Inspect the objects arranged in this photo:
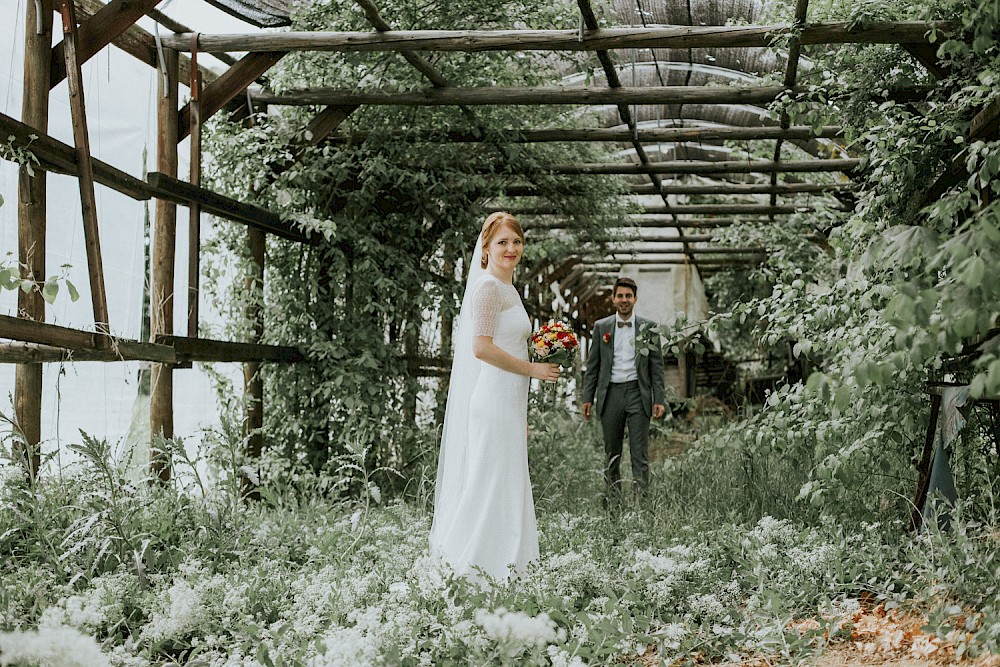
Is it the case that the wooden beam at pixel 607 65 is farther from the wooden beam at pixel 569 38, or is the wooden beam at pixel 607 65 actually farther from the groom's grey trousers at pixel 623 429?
the groom's grey trousers at pixel 623 429

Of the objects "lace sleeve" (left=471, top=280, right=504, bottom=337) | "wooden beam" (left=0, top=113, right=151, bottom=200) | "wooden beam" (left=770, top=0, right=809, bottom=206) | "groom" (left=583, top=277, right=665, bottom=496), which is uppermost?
"wooden beam" (left=770, top=0, right=809, bottom=206)

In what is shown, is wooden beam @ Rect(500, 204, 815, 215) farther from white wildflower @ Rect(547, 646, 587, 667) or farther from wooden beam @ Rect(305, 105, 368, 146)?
white wildflower @ Rect(547, 646, 587, 667)

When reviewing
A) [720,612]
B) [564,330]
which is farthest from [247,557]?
[720,612]

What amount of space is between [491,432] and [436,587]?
35.2 inches

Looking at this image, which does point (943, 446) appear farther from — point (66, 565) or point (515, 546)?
point (66, 565)

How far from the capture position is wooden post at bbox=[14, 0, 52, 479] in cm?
394

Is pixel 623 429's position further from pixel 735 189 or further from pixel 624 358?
pixel 735 189

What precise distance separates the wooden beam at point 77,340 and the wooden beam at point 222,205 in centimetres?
90

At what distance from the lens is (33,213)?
3.98m

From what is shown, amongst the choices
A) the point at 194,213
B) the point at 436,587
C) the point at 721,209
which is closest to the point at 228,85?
the point at 194,213

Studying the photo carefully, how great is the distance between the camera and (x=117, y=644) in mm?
3488

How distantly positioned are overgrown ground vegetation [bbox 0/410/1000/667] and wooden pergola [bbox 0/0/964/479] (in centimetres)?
54

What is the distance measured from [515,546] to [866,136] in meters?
2.53

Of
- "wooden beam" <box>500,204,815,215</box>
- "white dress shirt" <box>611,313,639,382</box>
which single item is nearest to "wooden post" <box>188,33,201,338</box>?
"white dress shirt" <box>611,313,639,382</box>
